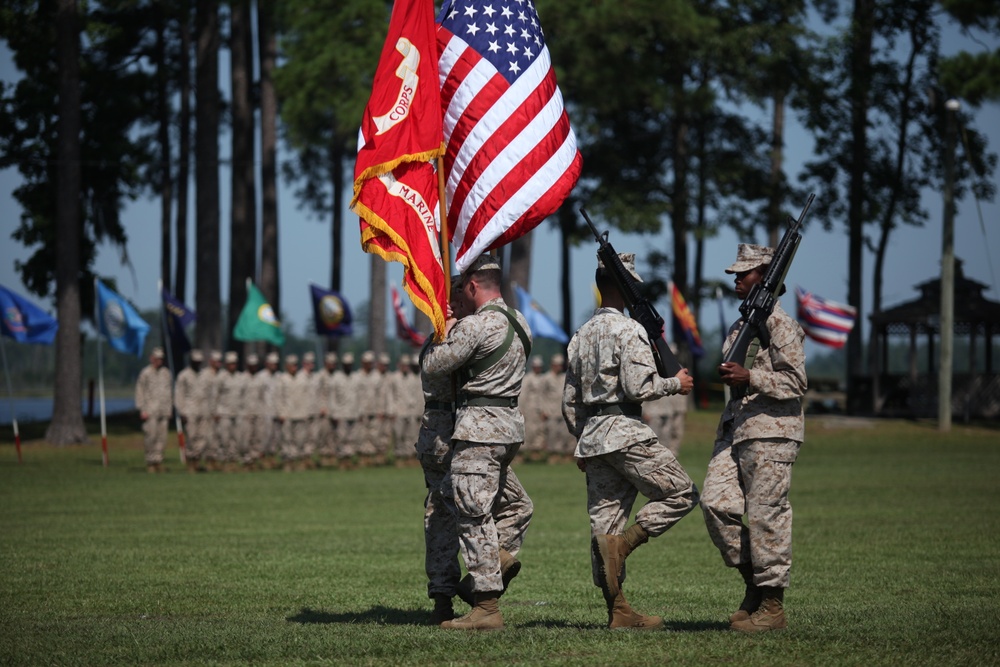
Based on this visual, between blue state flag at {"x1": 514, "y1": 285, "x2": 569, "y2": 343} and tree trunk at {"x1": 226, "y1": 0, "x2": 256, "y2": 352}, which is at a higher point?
tree trunk at {"x1": 226, "y1": 0, "x2": 256, "y2": 352}

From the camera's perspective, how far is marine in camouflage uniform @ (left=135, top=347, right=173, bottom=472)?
2472 cm

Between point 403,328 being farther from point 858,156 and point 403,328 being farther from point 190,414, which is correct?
point 858,156

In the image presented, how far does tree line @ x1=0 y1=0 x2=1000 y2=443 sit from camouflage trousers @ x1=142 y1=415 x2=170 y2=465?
27.7 ft

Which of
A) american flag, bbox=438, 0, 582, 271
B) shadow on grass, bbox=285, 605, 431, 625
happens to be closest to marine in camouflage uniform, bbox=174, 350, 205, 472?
shadow on grass, bbox=285, 605, 431, 625

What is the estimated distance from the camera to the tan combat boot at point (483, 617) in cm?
782

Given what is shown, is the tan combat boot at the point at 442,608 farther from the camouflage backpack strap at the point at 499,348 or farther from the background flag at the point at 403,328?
the background flag at the point at 403,328

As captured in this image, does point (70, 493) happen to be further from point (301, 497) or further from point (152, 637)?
point (152, 637)

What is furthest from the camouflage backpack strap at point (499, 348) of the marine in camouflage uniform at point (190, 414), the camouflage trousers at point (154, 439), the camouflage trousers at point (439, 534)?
the marine in camouflage uniform at point (190, 414)

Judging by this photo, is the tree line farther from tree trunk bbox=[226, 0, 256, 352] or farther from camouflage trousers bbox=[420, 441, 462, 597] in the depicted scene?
camouflage trousers bbox=[420, 441, 462, 597]

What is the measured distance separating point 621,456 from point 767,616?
4.05 ft

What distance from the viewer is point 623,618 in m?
7.74

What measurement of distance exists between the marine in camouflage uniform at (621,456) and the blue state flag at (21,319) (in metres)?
20.7

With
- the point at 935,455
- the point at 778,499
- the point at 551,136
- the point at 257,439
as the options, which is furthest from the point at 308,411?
the point at 778,499

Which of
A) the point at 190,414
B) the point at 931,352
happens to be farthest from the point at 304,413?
the point at 931,352
